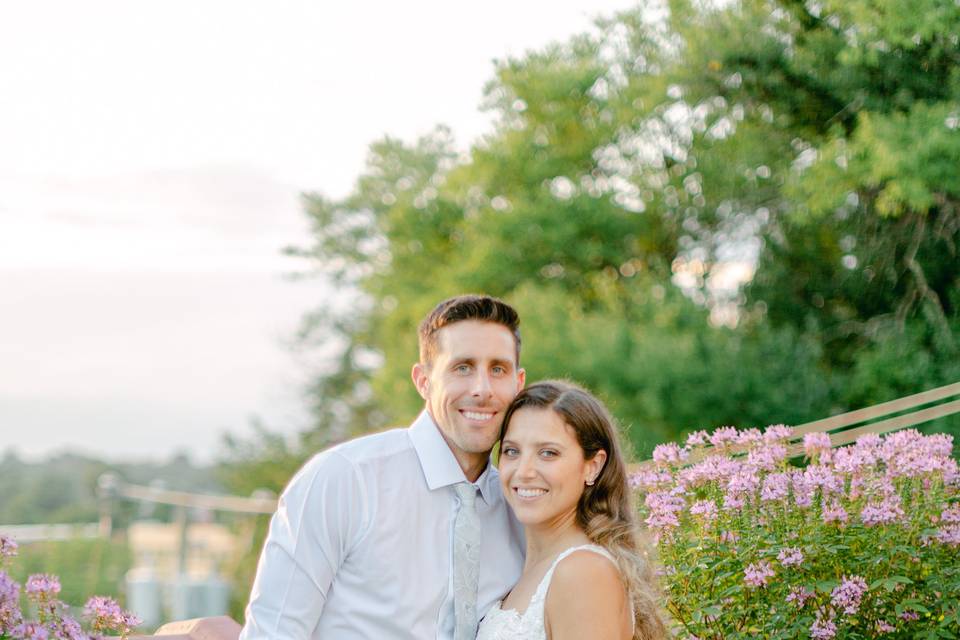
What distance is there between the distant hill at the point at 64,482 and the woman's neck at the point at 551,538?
44.6ft

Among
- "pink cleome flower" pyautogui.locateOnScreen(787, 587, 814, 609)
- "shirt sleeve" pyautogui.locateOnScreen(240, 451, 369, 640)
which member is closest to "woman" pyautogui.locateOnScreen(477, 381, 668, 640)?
"shirt sleeve" pyautogui.locateOnScreen(240, 451, 369, 640)

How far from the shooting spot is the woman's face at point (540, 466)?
2564 mm

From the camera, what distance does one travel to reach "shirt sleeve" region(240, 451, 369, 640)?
8.01ft

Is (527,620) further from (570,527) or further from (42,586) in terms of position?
(42,586)

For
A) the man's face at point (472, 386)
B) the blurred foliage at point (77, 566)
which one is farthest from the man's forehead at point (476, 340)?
the blurred foliage at point (77, 566)

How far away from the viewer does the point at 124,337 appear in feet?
71.9

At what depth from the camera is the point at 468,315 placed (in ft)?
8.82

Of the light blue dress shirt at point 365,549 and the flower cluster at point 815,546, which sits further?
the flower cluster at point 815,546

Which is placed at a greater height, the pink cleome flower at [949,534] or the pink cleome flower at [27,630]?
the pink cleome flower at [949,534]

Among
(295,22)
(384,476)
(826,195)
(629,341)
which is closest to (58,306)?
(295,22)

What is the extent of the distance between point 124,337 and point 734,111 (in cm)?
1399

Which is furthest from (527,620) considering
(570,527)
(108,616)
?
(108,616)

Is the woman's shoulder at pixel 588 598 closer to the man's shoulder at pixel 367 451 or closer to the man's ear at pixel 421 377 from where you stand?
the man's shoulder at pixel 367 451

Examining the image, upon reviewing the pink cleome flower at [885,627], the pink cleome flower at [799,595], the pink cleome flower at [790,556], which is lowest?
the pink cleome flower at [885,627]
